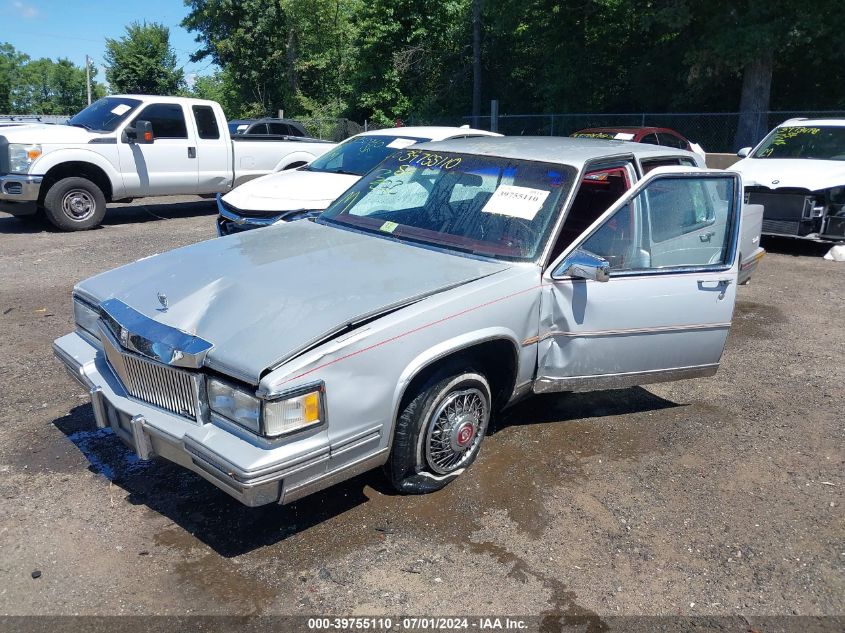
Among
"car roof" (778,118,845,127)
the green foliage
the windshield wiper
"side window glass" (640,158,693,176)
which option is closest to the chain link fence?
"car roof" (778,118,845,127)

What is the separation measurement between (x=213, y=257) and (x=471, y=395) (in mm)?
1690

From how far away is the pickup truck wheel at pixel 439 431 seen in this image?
3.44 m

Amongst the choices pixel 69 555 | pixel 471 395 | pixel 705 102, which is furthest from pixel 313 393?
pixel 705 102

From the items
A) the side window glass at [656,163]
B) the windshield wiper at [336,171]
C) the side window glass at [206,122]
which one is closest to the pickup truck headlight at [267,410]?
the side window glass at [656,163]

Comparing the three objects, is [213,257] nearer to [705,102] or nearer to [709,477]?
[709,477]

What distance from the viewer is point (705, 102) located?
22062 mm

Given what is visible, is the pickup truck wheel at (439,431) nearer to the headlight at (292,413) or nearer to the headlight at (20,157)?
the headlight at (292,413)

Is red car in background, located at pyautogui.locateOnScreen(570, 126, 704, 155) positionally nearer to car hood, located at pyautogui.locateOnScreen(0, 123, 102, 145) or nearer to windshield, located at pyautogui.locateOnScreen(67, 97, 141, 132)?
windshield, located at pyautogui.locateOnScreen(67, 97, 141, 132)

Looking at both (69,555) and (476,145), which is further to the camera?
(476,145)

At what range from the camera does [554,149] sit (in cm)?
459

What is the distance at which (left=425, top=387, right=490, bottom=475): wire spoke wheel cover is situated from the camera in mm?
3588

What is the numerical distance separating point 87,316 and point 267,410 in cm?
165

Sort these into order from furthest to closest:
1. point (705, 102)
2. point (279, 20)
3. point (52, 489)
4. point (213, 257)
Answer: point (279, 20), point (705, 102), point (213, 257), point (52, 489)

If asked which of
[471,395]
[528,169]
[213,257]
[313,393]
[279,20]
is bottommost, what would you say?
[471,395]
